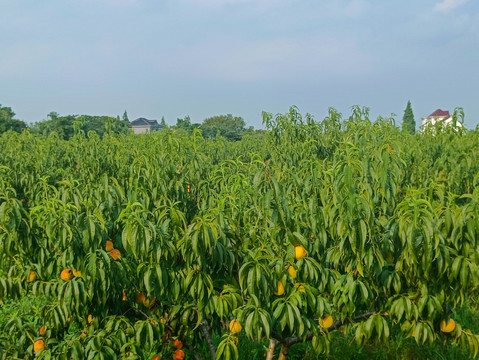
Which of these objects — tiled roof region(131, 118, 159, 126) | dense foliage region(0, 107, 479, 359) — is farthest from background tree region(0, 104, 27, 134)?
tiled roof region(131, 118, 159, 126)

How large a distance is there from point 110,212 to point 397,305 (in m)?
1.81

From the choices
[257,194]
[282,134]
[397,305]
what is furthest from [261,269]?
[282,134]

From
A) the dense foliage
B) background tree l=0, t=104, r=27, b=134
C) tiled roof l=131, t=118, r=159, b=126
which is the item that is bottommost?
the dense foliage

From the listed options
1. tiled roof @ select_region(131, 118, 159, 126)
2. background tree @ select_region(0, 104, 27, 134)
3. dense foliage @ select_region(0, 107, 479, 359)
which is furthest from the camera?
tiled roof @ select_region(131, 118, 159, 126)

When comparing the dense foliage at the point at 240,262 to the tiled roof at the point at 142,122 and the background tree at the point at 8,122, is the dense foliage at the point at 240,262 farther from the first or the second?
the tiled roof at the point at 142,122

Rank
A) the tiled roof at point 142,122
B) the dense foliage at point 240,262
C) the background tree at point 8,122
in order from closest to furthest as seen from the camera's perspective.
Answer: the dense foliage at point 240,262, the background tree at point 8,122, the tiled roof at point 142,122

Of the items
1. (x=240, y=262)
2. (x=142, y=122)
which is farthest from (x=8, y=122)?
(x=142, y=122)

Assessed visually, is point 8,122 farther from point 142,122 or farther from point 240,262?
point 142,122

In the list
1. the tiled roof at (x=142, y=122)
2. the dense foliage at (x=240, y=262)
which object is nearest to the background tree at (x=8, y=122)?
the dense foliage at (x=240, y=262)

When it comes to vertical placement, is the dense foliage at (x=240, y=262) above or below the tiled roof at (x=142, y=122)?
below

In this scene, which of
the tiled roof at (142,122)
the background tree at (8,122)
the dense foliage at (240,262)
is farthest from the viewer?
the tiled roof at (142,122)

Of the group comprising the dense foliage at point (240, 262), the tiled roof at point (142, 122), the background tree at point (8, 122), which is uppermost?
the tiled roof at point (142, 122)

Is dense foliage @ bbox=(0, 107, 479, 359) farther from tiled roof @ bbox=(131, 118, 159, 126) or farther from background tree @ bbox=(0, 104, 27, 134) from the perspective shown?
tiled roof @ bbox=(131, 118, 159, 126)

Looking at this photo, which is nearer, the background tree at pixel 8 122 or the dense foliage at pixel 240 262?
the dense foliage at pixel 240 262
